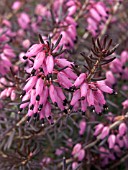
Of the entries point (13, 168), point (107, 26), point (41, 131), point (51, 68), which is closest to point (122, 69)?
point (107, 26)

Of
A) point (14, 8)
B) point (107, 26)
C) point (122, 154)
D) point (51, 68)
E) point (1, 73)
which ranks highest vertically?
point (14, 8)

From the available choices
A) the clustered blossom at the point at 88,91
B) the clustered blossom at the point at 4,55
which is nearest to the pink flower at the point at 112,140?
the clustered blossom at the point at 88,91

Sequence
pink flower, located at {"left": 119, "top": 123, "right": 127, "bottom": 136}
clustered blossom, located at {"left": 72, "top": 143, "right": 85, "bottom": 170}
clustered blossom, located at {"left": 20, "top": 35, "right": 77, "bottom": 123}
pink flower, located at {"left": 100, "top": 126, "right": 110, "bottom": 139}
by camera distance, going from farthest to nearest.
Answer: clustered blossom, located at {"left": 72, "top": 143, "right": 85, "bottom": 170}, pink flower, located at {"left": 100, "top": 126, "right": 110, "bottom": 139}, pink flower, located at {"left": 119, "top": 123, "right": 127, "bottom": 136}, clustered blossom, located at {"left": 20, "top": 35, "right": 77, "bottom": 123}

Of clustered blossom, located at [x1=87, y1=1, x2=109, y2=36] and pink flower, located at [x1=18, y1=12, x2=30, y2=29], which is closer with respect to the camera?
clustered blossom, located at [x1=87, y1=1, x2=109, y2=36]

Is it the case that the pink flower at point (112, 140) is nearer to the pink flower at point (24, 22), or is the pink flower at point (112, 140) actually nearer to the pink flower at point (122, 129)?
the pink flower at point (122, 129)

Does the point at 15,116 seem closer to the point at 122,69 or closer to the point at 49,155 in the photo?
the point at 49,155

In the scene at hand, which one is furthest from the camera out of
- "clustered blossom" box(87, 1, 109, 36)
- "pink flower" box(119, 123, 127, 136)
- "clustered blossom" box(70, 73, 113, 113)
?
"clustered blossom" box(87, 1, 109, 36)

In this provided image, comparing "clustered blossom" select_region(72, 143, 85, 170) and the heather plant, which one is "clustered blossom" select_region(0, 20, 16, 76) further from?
"clustered blossom" select_region(72, 143, 85, 170)

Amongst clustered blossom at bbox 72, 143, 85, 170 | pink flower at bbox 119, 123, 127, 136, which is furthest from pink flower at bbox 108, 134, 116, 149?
clustered blossom at bbox 72, 143, 85, 170

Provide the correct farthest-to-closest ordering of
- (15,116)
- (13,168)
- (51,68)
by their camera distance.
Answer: (15,116) < (13,168) < (51,68)
